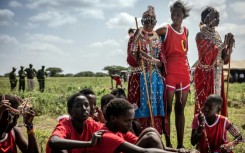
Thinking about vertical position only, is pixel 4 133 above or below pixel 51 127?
above

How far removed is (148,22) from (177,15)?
1.71ft

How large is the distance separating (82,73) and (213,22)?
77.0 m

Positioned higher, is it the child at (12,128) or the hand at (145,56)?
the hand at (145,56)

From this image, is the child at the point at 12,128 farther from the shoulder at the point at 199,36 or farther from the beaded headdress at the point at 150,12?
the shoulder at the point at 199,36

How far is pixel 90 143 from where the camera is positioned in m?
3.07

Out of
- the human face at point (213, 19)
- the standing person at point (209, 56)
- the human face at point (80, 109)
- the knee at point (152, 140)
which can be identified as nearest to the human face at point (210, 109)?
the standing person at point (209, 56)

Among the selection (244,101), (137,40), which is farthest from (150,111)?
(244,101)

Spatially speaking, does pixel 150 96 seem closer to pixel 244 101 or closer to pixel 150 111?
pixel 150 111

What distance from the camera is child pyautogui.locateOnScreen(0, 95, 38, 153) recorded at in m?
3.58

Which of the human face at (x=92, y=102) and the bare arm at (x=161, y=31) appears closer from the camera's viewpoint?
the human face at (x=92, y=102)

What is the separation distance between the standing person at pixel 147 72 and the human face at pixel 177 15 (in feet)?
1.16

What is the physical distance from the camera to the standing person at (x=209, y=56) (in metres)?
5.79

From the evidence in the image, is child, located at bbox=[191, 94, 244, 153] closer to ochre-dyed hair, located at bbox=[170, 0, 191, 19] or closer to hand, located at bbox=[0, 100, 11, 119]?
ochre-dyed hair, located at bbox=[170, 0, 191, 19]

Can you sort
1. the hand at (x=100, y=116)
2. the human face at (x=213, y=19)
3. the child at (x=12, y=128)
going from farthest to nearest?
the human face at (x=213, y=19) → the hand at (x=100, y=116) → the child at (x=12, y=128)
